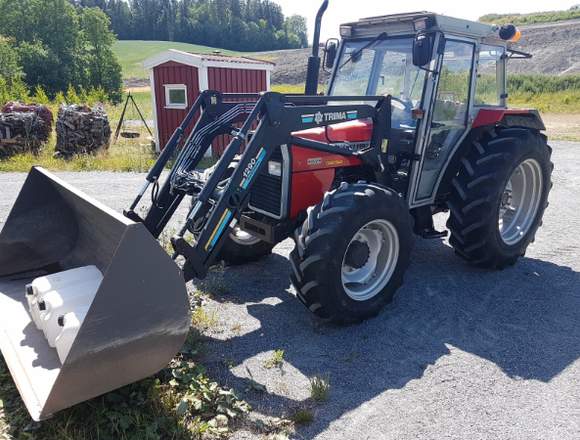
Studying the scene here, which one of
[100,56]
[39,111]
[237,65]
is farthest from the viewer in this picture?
[100,56]

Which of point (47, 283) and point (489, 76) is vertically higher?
point (489, 76)

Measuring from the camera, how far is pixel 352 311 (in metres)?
3.69

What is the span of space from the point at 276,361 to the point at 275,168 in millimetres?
1506

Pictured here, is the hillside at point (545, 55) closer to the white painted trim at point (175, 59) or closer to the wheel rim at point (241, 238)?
the white painted trim at point (175, 59)

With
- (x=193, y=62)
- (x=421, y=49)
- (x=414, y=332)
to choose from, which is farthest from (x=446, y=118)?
(x=193, y=62)

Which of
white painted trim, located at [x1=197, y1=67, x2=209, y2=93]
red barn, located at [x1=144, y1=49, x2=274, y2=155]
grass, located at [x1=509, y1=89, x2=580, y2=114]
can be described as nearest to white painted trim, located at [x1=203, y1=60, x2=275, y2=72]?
red barn, located at [x1=144, y1=49, x2=274, y2=155]

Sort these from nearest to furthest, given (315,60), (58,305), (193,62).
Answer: (58,305), (315,60), (193,62)

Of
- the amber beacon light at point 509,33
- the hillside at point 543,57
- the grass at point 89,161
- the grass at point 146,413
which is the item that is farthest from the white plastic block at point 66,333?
the hillside at point 543,57

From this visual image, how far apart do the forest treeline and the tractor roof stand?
8273 centimetres

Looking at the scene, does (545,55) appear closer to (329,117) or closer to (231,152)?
(329,117)

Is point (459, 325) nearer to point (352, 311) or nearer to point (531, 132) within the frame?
point (352, 311)

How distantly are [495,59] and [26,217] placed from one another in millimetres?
4647

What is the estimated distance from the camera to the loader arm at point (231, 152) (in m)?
3.43

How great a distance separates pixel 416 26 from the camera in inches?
174
